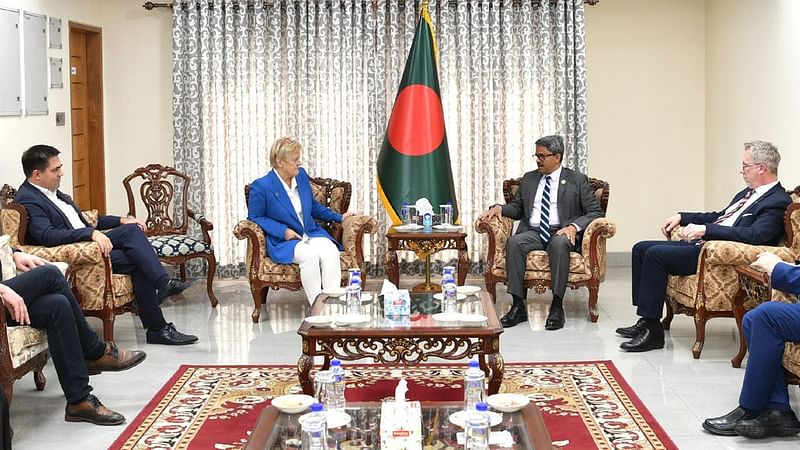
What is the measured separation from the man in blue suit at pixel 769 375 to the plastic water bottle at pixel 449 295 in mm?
1448

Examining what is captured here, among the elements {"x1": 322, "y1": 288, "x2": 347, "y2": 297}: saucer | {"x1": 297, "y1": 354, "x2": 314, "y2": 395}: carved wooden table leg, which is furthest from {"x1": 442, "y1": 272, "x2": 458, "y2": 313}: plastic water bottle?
{"x1": 297, "y1": 354, "x2": 314, "y2": 395}: carved wooden table leg

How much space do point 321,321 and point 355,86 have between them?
4372mm

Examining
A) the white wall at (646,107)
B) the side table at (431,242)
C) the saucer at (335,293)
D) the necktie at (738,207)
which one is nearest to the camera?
the saucer at (335,293)

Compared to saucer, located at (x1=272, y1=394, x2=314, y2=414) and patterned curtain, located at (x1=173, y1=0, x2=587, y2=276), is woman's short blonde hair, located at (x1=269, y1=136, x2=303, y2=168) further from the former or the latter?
saucer, located at (x1=272, y1=394, x2=314, y2=414)

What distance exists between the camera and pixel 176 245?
319 inches

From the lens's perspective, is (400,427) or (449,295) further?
(449,295)

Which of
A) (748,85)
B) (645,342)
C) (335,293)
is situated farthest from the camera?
(748,85)

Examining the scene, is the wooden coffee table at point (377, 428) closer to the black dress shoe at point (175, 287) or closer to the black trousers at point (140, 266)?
the black trousers at point (140, 266)

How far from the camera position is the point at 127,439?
489 centimetres

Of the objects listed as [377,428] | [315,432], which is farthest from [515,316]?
[315,432]

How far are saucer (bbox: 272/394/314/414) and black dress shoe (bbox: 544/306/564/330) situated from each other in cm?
332

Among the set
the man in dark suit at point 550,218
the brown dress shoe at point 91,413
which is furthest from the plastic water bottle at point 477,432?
the man in dark suit at point 550,218

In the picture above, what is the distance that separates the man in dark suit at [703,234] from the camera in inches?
249

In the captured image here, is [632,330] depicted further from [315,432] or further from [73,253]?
[315,432]
